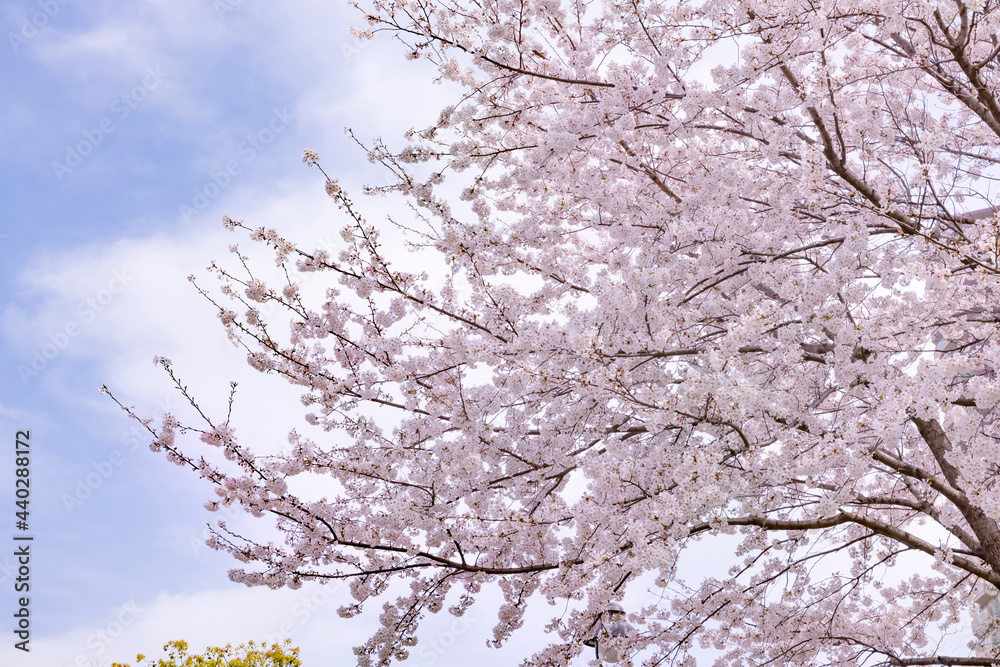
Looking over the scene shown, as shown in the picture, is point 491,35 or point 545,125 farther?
point 545,125

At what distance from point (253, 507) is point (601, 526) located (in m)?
2.68

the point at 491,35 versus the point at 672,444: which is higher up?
the point at 491,35

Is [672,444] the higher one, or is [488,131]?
[488,131]

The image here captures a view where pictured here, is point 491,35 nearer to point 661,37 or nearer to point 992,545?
point 661,37

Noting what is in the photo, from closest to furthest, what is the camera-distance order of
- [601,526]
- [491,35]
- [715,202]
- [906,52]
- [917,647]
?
1. [601,526]
2. [715,202]
3. [491,35]
4. [906,52]
5. [917,647]

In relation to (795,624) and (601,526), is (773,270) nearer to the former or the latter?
(601,526)

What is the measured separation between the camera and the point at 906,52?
23.6ft

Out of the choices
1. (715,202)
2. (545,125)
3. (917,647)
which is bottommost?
(917,647)

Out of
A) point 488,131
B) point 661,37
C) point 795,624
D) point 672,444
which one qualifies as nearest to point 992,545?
point 795,624

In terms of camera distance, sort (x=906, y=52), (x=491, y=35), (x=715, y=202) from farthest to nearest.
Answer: (x=906, y=52) → (x=491, y=35) → (x=715, y=202)

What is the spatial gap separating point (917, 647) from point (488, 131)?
6.92m

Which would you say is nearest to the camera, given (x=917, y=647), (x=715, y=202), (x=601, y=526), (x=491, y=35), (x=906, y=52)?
(x=601, y=526)

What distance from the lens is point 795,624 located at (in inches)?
287

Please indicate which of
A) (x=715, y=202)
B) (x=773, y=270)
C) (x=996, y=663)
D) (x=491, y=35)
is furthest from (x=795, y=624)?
(x=491, y=35)
